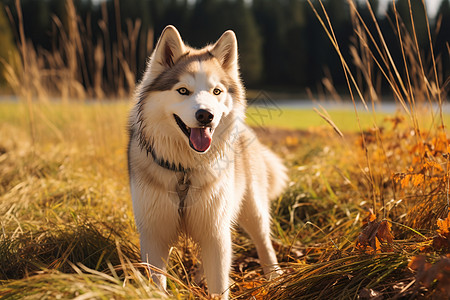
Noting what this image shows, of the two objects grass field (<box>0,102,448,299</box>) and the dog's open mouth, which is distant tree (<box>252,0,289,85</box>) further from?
the dog's open mouth

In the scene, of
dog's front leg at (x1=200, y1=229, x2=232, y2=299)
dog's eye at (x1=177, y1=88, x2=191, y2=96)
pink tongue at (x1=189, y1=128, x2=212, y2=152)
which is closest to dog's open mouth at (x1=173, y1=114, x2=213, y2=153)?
pink tongue at (x1=189, y1=128, x2=212, y2=152)

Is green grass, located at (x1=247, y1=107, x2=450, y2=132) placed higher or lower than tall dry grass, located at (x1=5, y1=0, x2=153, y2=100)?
lower

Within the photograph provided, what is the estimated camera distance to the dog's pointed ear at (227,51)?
2520mm

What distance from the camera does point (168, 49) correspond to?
248 cm

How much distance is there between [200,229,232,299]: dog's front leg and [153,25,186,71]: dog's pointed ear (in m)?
1.10

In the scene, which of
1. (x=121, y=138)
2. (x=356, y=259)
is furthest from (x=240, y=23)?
(x=356, y=259)

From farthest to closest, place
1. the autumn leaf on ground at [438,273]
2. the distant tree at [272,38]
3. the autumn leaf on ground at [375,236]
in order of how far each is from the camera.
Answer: the distant tree at [272,38] < the autumn leaf on ground at [375,236] < the autumn leaf on ground at [438,273]

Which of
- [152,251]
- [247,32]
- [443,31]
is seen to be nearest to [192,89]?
[152,251]

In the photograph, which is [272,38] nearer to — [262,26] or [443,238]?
[262,26]

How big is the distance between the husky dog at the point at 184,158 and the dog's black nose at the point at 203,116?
0.03m

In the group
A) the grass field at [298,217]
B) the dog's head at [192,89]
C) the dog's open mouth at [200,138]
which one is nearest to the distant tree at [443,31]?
the grass field at [298,217]

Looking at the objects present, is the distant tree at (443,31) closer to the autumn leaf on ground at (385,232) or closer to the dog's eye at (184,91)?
the autumn leaf on ground at (385,232)

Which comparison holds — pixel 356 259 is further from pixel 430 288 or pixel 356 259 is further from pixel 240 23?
pixel 240 23

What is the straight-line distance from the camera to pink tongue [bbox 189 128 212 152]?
2166 mm
